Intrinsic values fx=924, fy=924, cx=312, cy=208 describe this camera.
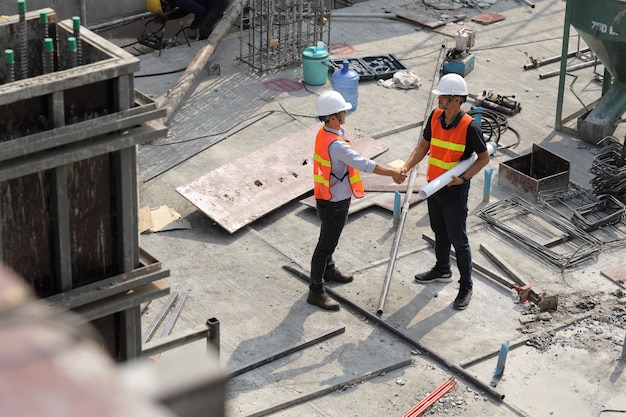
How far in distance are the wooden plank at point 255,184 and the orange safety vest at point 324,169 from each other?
1752 millimetres

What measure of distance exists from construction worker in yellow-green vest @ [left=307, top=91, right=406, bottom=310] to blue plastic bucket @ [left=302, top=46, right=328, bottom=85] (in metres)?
4.97

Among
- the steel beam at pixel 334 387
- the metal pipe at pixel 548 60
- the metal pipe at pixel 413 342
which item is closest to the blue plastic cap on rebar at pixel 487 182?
the metal pipe at pixel 413 342

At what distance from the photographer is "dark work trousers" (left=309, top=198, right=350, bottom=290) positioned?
7.77 m

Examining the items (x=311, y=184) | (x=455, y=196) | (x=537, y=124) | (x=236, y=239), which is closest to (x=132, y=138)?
(x=455, y=196)

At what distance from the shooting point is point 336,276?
28.0 feet

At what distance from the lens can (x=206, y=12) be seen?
14461mm

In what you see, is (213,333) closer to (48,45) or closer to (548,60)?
(48,45)

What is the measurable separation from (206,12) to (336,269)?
718 centimetres

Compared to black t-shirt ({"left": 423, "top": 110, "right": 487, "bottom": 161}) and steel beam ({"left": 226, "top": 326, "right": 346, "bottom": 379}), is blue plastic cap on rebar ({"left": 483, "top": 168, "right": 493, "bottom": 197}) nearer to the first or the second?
black t-shirt ({"left": 423, "top": 110, "right": 487, "bottom": 161})

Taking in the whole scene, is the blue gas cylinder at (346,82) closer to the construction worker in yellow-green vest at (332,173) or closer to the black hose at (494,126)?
the black hose at (494,126)

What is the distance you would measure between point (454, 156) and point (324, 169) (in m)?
1.15

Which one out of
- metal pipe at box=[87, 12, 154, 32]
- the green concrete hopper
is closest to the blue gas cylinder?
the green concrete hopper

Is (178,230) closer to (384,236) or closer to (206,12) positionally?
(384,236)

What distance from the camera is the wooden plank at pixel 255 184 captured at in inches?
372
